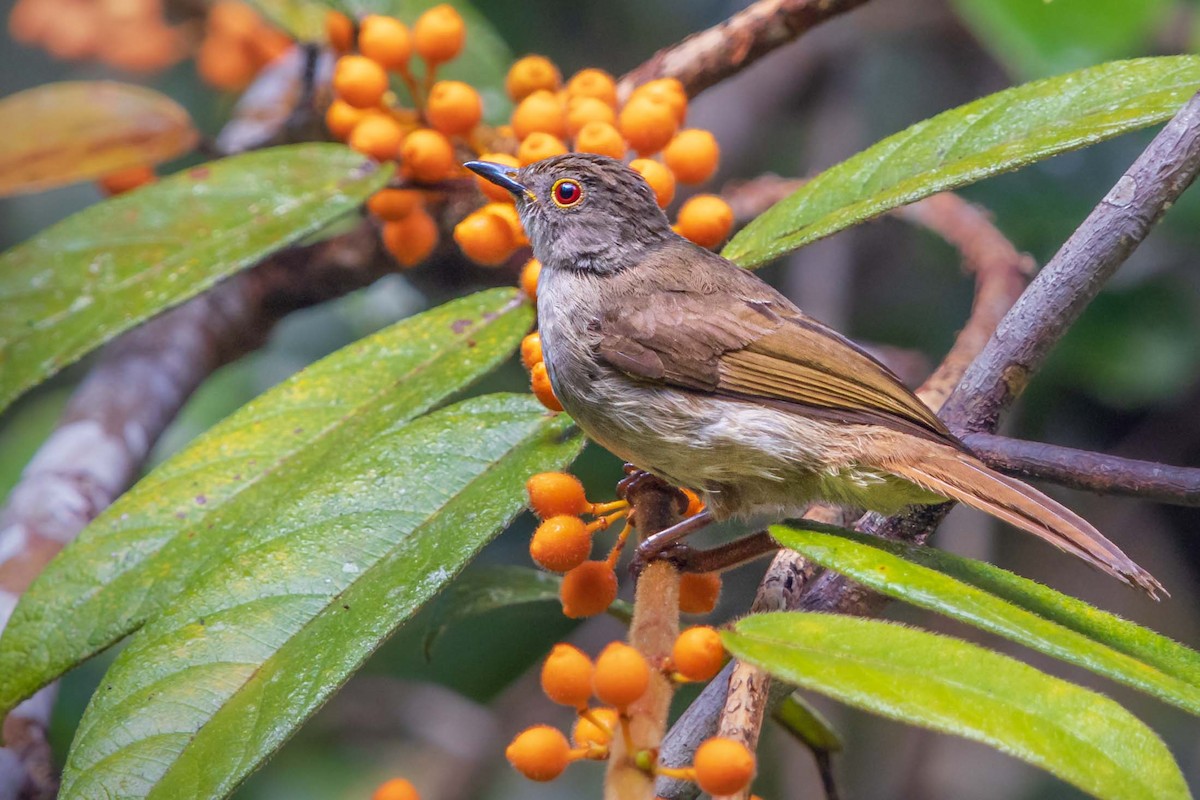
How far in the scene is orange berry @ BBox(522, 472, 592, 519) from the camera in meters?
1.82

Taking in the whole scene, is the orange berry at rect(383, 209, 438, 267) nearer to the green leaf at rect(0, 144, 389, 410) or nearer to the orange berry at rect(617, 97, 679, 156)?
the green leaf at rect(0, 144, 389, 410)

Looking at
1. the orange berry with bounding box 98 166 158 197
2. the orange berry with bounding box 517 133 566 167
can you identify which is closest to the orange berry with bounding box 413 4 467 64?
the orange berry with bounding box 517 133 566 167

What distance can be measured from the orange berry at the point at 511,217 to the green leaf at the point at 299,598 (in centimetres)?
52

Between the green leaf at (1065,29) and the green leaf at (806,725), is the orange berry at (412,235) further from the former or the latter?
the green leaf at (1065,29)

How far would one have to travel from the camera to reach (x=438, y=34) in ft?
9.50

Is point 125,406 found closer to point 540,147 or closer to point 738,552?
point 540,147

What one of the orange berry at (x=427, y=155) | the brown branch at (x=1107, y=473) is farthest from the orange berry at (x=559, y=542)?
the orange berry at (x=427, y=155)

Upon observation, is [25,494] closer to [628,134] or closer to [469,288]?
[469,288]

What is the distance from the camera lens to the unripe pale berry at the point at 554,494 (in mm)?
1820

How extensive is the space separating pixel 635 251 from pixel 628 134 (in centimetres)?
33

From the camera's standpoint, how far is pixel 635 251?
9.05 feet

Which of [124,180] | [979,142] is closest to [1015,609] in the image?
[979,142]

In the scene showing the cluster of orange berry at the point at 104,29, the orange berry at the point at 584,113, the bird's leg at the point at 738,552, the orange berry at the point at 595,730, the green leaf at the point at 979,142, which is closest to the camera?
the orange berry at the point at 595,730

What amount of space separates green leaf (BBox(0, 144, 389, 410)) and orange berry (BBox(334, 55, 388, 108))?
134 millimetres
